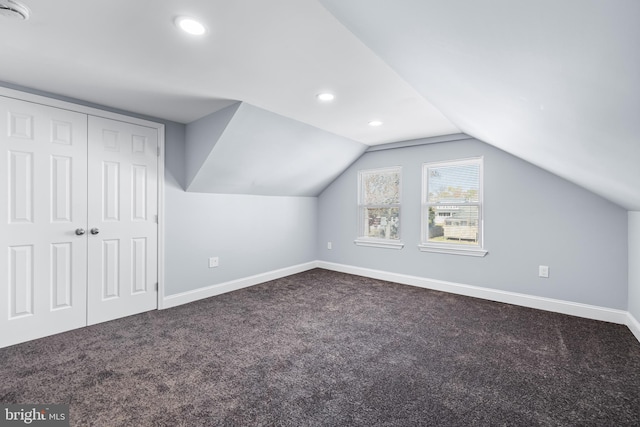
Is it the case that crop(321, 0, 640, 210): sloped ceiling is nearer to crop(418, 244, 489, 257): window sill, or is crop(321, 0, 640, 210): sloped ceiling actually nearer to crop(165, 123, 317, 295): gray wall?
crop(418, 244, 489, 257): window sill

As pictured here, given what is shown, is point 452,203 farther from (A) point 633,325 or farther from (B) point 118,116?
(B) point 118,116

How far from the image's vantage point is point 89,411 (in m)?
1.71

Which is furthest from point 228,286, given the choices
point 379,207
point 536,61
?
point 536,61

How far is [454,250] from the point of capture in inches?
159

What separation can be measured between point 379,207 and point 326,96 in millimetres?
2532

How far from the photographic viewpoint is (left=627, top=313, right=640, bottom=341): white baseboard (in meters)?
2.69

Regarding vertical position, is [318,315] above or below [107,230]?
below

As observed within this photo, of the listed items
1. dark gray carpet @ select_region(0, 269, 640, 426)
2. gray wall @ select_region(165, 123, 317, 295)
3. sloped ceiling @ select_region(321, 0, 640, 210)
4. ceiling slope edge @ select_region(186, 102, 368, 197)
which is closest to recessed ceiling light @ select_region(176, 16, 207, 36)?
sloped ceiling @ select_region(321, 0, 640, 210)

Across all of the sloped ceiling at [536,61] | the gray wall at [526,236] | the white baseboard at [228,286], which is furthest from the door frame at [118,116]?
the gray wall at [526,236]

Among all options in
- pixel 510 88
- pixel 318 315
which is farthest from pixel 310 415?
pixel 510 88

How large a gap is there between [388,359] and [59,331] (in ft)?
9.80

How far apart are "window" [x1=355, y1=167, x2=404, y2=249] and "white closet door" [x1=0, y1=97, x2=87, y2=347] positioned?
3.74m

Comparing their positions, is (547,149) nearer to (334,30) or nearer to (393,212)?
(334,30)

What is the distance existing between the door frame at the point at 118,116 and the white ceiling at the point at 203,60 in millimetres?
100
